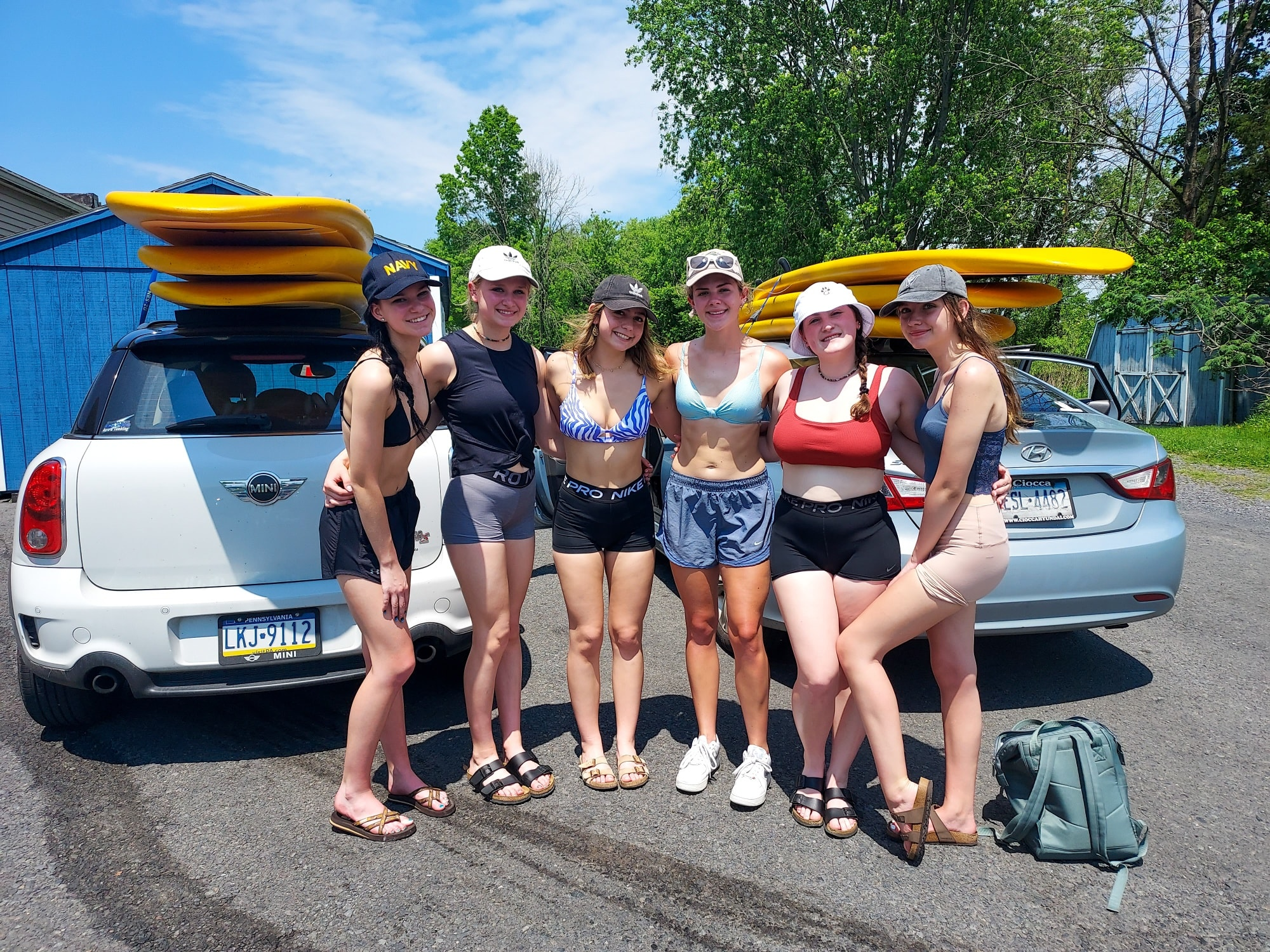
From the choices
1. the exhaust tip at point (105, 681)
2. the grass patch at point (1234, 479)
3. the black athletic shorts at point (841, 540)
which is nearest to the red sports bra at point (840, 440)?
the black athletic shorts at point (841, 540)

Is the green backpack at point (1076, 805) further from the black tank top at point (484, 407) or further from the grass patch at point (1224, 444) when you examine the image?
the grass patch at point (1224, 444)

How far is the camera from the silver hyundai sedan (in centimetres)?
345

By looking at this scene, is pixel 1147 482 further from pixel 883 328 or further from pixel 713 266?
pixel 713 266

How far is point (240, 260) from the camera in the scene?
10.7 feet

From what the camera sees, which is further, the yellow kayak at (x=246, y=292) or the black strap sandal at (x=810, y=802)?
the yellow kayak at (x=246, y=292)

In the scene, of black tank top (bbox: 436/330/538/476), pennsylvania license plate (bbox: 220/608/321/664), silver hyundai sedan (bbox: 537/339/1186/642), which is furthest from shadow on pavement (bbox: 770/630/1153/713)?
pennsylvania license plate (bbox: 220/608/321/664)

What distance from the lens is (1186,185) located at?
17969mm

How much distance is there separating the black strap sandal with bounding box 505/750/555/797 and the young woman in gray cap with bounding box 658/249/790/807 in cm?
49

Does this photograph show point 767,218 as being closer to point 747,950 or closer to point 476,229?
point 747,950

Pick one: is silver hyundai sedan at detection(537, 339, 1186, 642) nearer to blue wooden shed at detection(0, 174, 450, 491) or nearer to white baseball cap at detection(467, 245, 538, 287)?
white baseball cap at detection(467, 245, 538, 287)

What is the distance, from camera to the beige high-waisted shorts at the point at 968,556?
8.26 feet

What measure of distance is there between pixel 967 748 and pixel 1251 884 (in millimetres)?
834

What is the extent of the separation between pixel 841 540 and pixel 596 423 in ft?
3.23

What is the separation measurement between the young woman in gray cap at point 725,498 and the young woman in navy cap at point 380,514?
970 mm
